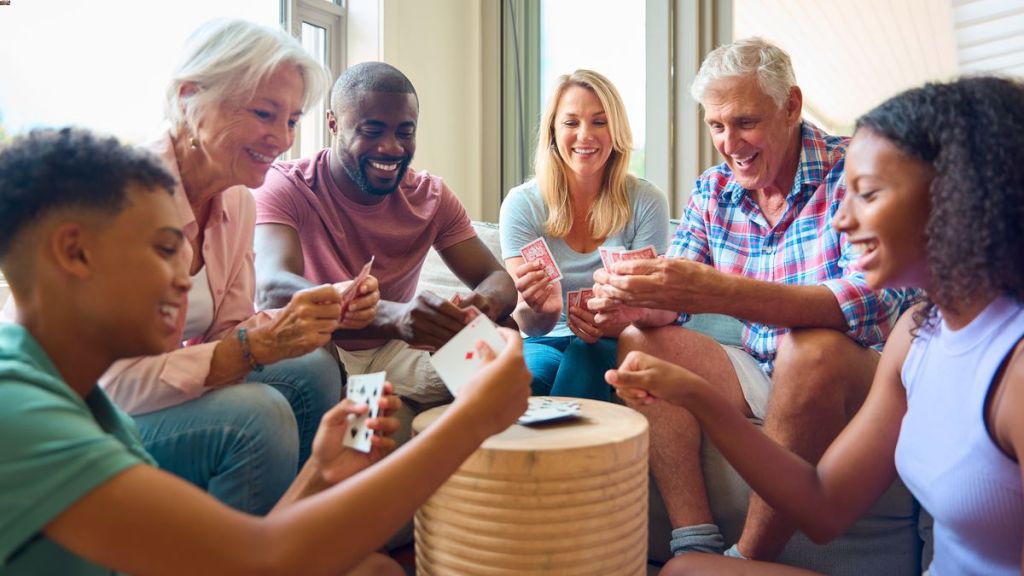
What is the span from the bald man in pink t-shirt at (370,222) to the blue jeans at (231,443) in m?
0.63

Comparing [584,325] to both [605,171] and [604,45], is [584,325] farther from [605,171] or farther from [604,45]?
[604,45]

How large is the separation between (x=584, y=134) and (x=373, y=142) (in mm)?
828

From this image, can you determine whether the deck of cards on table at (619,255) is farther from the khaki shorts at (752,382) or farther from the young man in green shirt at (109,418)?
the young man in green shirt at (109,418)

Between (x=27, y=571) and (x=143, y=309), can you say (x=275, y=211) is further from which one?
(x=27, y=571)

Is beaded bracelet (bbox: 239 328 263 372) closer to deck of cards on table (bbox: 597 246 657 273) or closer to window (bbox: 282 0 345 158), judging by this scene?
deck of cards on table (bbox: 597 246 657 273)

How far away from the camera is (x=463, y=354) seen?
5.18ft

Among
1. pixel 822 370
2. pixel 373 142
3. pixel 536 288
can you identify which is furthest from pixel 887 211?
pixel 373 142

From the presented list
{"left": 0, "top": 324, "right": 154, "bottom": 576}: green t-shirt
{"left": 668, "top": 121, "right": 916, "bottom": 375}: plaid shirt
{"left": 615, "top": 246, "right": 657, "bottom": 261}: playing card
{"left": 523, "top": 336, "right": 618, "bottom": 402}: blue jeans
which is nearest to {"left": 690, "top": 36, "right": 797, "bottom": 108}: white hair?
{"left": 668, "top": 121, "right": 916, "bottom": 375}: plaid shirt

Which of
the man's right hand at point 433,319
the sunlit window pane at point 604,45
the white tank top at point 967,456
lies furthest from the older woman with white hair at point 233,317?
the sunlit window pane at point 604,45

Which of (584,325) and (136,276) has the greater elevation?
(136,276)

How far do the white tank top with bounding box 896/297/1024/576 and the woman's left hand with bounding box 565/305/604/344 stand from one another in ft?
3.81

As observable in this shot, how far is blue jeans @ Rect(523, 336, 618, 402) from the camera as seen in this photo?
Answer: 248 cm

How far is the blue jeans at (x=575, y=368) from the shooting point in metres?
2.48

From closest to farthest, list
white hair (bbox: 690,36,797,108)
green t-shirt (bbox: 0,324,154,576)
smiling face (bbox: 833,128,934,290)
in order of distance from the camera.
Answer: green t-shirt (bbox: 0,324,154,576) → smiling face (bbox: 833,128,934,290) → white hair (bbox: 690,36,797,108)
